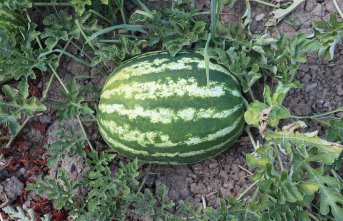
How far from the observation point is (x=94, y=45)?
2.91 metres

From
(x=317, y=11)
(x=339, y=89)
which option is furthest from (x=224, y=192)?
(x=317, y=11)

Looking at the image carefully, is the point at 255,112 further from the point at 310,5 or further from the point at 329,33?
the point at 310,5

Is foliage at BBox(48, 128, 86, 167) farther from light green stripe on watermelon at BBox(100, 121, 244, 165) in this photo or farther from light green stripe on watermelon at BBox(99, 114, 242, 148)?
light green stripe on watermelon at BBox(99, 114, 242, 148)

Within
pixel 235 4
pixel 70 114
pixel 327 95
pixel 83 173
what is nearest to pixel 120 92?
pixel 70 114

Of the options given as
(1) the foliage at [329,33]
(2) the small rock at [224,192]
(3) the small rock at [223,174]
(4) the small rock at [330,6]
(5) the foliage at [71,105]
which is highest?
(1) the foliage at [329,33]

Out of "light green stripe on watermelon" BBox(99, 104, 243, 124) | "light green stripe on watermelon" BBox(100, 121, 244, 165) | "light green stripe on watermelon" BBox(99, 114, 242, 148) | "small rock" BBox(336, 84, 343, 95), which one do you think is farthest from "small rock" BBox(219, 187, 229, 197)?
"small rock" BBox(336, 84, 343, 95)

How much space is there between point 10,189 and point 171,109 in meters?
1.15

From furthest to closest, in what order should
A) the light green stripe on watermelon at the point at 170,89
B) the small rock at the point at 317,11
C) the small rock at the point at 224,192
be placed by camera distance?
the small rock at the point at 317,11, the small rock at the point at 224,192, the light green stripe on watermelon at the point at 170,89

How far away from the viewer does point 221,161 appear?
293 cm

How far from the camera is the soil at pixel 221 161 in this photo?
2.90 m

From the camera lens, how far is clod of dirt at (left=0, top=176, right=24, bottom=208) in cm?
296

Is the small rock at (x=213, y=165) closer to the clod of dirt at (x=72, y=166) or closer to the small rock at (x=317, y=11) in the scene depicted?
the clod of dirt at (x=72, y=166)

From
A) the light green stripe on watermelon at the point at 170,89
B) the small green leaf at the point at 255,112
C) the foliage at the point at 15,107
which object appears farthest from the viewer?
the foliage at the point at 15,107

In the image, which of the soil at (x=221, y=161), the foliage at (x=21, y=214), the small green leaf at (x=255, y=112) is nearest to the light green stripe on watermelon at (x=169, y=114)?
the small green leaf at (x=255, y=112)
